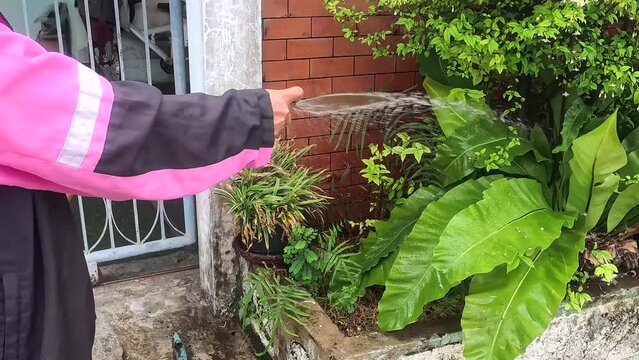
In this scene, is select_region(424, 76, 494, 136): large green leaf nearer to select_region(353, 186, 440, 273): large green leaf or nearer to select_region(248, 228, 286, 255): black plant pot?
select_region(353, 186, 440, 273): large green leaf

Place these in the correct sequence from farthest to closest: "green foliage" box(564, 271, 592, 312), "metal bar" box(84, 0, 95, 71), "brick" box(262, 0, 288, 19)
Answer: "metal bar" box(84, 0, 95, 71), "brick" box(262, 0, 288, 19), "green foliage" box(564, 271, 592, 312)

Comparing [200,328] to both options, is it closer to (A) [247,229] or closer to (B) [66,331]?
(A) [247,229]

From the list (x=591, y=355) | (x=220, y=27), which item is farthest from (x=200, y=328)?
(x=591, y=355)

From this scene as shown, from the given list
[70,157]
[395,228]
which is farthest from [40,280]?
[395,228]

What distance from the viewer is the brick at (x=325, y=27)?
332 cm

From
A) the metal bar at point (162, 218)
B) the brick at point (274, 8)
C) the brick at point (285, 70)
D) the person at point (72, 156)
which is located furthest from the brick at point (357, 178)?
the person at point (72, 156)

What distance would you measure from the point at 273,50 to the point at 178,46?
63 centimetres

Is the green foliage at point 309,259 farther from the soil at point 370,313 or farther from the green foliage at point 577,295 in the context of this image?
the green foliage at point 577,295

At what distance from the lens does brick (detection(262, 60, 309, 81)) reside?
326 centimetres

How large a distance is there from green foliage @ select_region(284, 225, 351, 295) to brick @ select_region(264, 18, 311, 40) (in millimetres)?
1037

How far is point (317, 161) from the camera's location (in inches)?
142

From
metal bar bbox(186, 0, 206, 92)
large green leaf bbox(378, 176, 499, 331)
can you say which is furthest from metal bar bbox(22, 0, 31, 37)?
large green leaf bbox(378, 176, 499, 331)

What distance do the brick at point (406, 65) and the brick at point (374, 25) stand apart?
0.24 metres

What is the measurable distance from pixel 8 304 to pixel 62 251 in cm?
20
